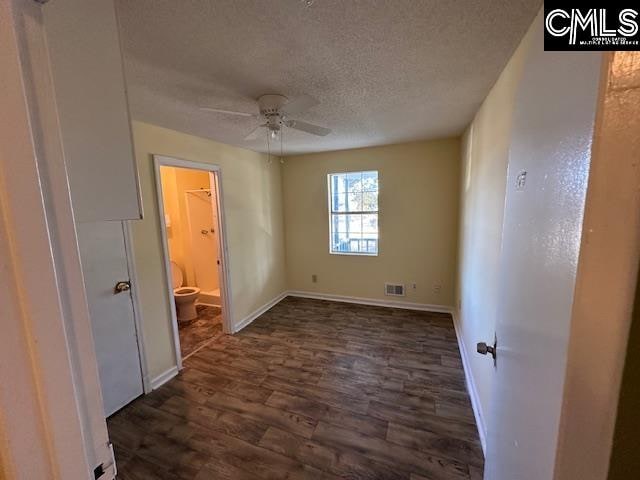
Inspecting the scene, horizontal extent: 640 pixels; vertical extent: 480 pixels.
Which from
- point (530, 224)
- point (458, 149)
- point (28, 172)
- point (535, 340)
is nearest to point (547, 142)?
point (530, 224)

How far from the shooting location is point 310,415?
195 cm

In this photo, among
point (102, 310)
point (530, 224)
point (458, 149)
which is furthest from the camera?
point (458, 149)

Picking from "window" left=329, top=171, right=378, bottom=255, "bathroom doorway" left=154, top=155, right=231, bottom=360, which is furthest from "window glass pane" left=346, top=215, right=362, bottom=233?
"bathroom doorway" left=154, top=155, right=231, bottom=360

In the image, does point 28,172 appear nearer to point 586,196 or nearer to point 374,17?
point 586,196

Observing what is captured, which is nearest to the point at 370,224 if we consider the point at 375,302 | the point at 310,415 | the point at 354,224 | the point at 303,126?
the point at 354,224

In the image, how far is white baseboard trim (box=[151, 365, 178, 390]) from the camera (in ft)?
7.74

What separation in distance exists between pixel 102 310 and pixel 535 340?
2.59 m

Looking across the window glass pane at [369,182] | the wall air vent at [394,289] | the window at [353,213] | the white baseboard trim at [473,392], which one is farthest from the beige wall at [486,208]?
the window at [353,213]

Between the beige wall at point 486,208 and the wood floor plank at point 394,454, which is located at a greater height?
the beige wall at point 486,208

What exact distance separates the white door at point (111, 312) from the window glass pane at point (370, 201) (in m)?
2.98

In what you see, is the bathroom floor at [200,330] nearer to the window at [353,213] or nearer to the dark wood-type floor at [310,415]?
the dark wood-type floor at [310,415]

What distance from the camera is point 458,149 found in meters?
3.31

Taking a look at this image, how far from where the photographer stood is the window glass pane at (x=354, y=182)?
4.00 metres

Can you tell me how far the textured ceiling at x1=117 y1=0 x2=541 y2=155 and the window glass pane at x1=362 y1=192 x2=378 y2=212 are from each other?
1.74 meters
